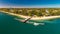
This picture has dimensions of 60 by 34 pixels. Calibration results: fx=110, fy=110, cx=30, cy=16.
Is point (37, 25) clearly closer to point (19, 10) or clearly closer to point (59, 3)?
point (19, 10)

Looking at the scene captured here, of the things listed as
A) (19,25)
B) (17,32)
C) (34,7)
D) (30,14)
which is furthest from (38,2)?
(17,32)

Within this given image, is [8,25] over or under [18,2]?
under

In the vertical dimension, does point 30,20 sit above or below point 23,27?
above

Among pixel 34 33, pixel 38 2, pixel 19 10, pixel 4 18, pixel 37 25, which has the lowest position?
pixel 34 33

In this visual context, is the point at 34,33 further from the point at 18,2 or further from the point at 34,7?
the point at 18,2
